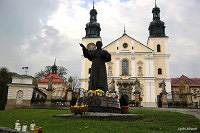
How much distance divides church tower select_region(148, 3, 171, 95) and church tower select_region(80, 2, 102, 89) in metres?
11.9

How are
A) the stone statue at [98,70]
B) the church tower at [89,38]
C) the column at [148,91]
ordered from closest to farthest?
the stone statue at [98,70]
the column at [148,91]
the church tower at [89,38]

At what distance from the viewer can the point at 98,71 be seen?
35.9 ft

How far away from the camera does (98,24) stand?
142ft

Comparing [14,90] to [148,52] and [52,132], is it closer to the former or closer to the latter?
[52,132]

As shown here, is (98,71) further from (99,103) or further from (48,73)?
(48,73)

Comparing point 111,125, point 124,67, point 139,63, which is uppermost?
point 139,63

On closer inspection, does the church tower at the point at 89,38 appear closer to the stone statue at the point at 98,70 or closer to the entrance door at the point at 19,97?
the entrance door at the point at 19,97

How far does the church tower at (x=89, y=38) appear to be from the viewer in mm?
40219

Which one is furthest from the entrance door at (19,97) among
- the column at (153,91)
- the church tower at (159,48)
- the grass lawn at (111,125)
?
the church tower at (159,48)

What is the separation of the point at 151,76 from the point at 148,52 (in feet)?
17.3

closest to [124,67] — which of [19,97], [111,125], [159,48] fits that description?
[159,48]

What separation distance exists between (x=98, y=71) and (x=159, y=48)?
3319 centimetres

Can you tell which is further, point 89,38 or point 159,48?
point 89,38

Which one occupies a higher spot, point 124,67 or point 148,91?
point 124,67
